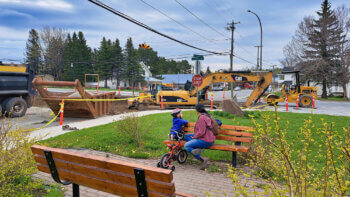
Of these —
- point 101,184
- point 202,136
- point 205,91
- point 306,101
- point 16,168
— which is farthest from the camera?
point 306,101

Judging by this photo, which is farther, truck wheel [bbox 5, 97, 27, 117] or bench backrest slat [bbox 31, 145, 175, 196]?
truck wheel [bbox 5, 97, 27, 117]

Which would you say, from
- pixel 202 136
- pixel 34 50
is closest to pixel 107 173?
pixel 202 136

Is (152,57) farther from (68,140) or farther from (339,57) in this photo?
(68,140)

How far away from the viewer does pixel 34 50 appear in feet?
217

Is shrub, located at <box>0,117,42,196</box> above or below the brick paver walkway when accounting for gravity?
above

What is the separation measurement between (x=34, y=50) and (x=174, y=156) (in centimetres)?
7447

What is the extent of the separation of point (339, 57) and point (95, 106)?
2830 cm

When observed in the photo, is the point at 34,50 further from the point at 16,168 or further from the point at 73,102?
the point at 16,168

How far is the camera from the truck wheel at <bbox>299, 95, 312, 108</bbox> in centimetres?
1735

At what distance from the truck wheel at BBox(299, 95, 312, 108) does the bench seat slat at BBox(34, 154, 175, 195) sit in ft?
59.0

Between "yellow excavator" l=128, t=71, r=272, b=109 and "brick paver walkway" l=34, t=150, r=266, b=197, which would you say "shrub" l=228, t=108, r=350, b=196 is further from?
"yellow excavator" l=128, t=71, r=272, b=109

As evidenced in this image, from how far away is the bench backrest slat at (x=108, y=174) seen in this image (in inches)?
85.0

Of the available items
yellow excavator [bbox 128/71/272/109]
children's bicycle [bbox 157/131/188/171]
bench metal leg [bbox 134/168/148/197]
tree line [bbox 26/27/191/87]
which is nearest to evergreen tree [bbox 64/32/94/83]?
tree line [bbox 26/27/191/87]

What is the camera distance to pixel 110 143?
6.40 metres
